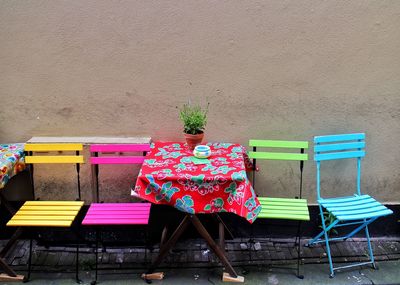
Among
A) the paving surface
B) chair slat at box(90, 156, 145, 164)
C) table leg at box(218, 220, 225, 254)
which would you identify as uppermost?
chair slat at box(90, 156, 145, 164)

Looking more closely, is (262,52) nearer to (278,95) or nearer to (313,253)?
(278,95)

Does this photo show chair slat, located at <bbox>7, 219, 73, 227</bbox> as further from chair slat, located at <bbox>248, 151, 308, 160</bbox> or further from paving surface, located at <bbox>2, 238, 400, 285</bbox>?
chair slat, located at <bbox>248, 151, 308, 160</bbox>

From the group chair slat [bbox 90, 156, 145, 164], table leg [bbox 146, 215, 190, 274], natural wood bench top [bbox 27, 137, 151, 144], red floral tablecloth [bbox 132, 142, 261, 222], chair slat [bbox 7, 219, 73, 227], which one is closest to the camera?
red floral tablecloth [bbox 132, 142, 261, 222]

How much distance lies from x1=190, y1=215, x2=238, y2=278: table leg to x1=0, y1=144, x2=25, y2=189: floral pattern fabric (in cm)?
174

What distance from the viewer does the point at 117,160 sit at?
4406 millimetres

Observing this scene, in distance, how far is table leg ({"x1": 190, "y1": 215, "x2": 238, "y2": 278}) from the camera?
3.96 metres

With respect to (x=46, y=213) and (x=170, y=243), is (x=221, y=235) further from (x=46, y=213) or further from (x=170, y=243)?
(x=46, y=213)

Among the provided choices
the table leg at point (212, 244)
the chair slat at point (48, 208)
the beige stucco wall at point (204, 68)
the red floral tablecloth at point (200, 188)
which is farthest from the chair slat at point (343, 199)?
the chair slat at point (48, 208)

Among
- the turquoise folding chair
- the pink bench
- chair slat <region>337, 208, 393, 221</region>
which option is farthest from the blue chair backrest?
the pink bench

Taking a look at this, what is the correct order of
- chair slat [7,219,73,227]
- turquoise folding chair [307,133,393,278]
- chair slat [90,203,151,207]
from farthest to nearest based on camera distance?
chair slat [90,203,151,207] → turquoise folding chair [307,133,393,278] → chair slat [7,219,73,227]

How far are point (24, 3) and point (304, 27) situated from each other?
2.76 metres

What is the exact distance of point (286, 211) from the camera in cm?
411

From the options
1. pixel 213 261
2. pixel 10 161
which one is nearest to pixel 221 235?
pixel 213 261

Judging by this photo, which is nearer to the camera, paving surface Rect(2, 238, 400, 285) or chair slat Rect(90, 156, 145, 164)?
paving surface Rect(2, 238, 400, 285)
